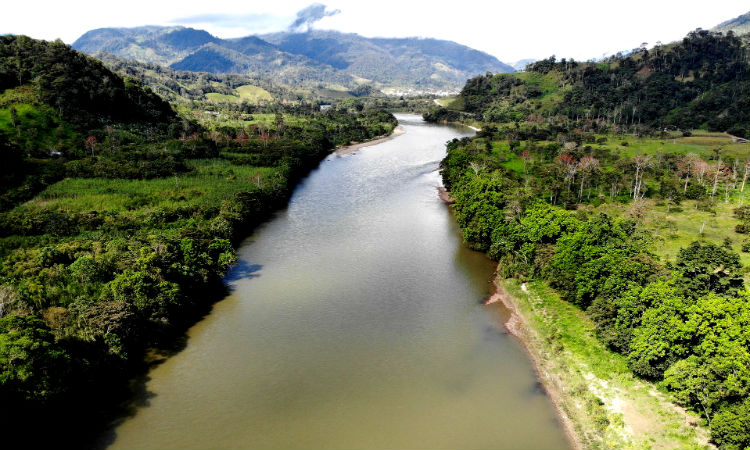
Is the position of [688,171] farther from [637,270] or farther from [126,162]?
[126,162]

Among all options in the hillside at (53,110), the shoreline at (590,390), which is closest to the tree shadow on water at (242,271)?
the shoreline at (590,390)

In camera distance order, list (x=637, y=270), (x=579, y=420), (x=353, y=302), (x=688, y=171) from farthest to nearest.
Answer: (x=688, y=171) → (x=353, y=302) → (x=637, y=270) → (x=579, y=420)

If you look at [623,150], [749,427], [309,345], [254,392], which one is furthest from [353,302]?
[623,150]

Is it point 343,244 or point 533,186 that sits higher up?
point 533,186

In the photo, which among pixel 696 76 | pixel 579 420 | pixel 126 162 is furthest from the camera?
pixel 696 76

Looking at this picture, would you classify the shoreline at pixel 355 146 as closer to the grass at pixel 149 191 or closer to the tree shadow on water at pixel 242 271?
the grass at pixel 149 191

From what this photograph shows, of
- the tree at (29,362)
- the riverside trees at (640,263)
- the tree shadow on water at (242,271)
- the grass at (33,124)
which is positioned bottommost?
the tree shadow on water at (242,271)

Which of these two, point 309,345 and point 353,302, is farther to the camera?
point 353,302
